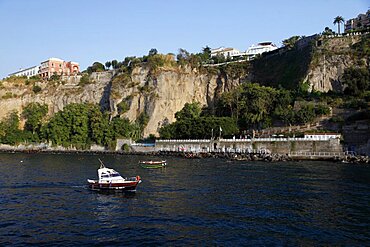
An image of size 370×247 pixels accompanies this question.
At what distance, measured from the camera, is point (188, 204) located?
3134 centimetres

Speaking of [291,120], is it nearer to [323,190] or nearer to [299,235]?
[323,190]

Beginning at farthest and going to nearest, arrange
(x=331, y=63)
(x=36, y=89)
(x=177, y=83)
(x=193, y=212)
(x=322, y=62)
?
(x=36, y=89) < (x=177, y=83) < (x=322, y=62) < (x=331, y=63) < (x=193, y=212)

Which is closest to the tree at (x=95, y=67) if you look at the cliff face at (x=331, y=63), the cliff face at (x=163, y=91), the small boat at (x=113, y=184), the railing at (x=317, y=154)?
the cliff face at (x=163, y=91)

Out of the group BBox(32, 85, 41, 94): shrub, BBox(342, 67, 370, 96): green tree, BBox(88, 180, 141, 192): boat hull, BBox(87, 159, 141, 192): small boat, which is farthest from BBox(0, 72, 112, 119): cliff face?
BBox(88, 180, 141, 192): boat hull

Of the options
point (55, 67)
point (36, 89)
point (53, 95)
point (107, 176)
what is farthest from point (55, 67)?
point (107, 176)

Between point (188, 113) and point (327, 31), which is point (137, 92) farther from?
point (327, 31)

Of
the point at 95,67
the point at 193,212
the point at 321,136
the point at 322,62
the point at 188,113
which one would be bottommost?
the point at 193,212

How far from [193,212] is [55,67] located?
167861 mm

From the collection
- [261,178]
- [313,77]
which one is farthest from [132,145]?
[261,178]

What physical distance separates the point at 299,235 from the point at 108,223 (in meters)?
12.5

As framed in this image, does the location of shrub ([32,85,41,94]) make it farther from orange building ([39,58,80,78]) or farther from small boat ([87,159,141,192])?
small boat ([87,159,141,192])

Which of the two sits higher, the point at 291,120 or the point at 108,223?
the point at 291,120

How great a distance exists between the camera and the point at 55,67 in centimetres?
18062

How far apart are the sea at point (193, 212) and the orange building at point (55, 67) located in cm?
14339
